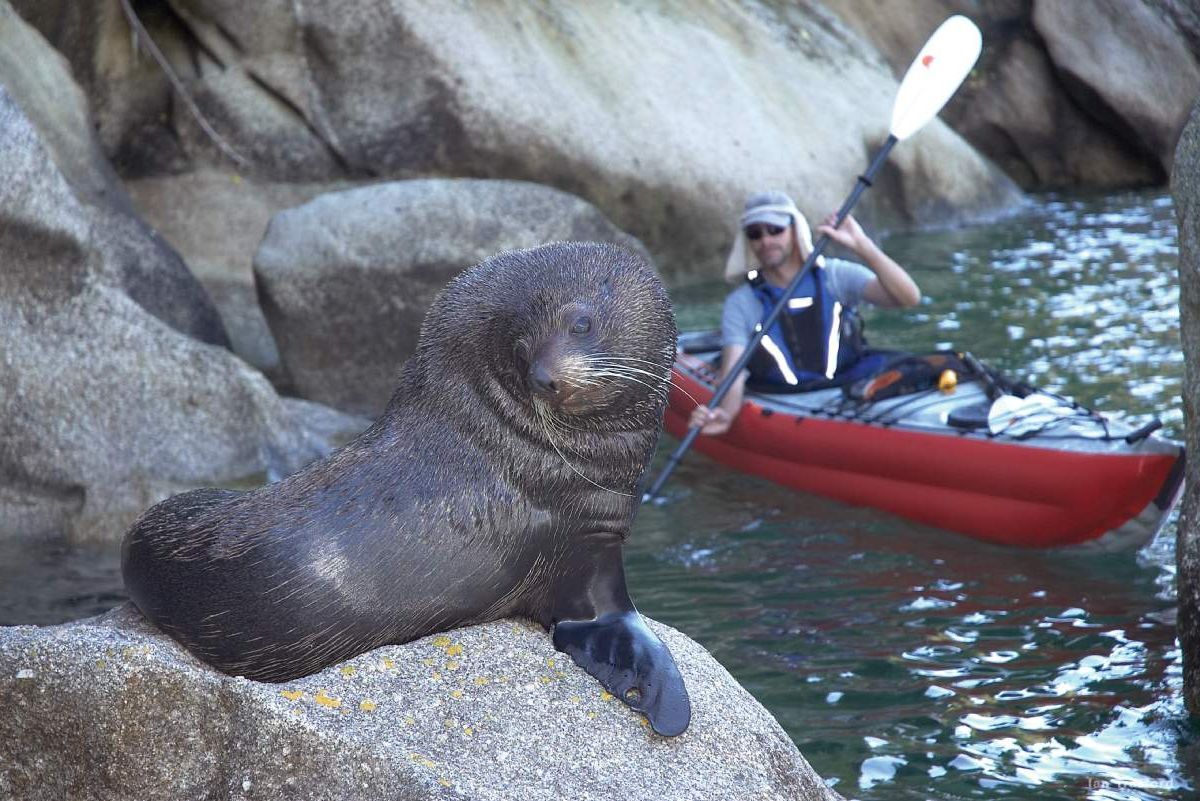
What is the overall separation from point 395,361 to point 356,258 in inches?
28.7

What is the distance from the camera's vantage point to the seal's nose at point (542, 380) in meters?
3.36

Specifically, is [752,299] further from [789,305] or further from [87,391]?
[87,391]

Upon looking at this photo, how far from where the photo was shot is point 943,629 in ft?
19.6

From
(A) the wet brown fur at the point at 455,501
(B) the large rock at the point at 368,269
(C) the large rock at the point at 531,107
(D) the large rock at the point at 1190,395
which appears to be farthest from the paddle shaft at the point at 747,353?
(C) the large rock at the point at 531,107

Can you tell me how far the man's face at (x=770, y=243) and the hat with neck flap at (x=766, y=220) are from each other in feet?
0.12

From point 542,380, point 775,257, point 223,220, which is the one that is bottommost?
point 223,220

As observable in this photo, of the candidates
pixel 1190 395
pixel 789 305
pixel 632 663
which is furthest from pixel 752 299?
pixel 632 663

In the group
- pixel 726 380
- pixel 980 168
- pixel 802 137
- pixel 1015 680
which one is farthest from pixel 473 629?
pixel 980 168

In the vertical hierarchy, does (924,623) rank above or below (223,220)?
above

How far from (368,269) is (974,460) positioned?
14.0 feet

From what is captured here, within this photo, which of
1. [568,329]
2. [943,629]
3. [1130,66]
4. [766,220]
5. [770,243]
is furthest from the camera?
[1130,66]

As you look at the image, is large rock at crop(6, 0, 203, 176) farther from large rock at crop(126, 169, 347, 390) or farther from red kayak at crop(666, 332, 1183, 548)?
red kayak at crop(666, 332, 1183, 548)

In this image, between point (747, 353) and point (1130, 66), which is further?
point (1130, 66)

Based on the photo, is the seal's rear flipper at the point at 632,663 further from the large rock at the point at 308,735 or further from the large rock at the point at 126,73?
the large rock at the point at 126,73
